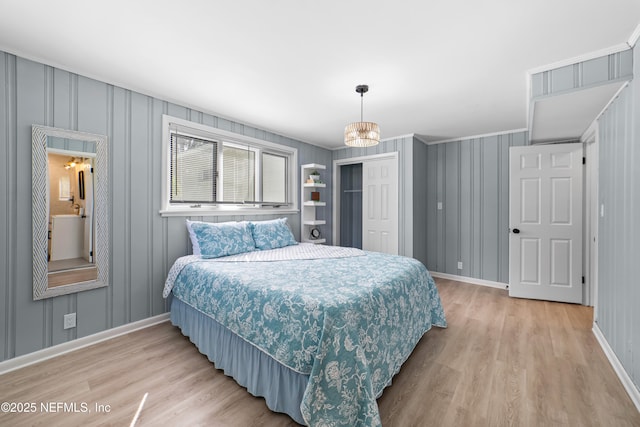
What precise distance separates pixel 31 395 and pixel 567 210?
17.7ft

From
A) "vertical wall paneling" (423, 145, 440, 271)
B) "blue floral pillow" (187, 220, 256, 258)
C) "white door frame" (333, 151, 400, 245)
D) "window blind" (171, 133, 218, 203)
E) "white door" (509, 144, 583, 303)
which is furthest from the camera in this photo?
"white door frame" (333, 151, 400, 245)

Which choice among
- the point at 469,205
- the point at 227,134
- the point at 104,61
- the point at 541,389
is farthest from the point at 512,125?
the point at 104,61

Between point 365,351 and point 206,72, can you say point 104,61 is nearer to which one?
point 206,72

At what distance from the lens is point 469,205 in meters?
4.50

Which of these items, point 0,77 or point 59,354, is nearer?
point 0,77

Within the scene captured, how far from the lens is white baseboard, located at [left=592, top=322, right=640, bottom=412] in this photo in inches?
69.4

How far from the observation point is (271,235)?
3479 mm

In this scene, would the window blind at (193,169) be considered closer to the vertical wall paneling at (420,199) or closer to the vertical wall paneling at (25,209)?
the vertical wall paneling at (25,209)

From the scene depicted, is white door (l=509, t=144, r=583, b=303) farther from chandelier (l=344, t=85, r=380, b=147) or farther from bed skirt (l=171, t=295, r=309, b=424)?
bed skirt (l=171, t=295, r=309, b=424)

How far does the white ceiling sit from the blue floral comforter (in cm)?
168

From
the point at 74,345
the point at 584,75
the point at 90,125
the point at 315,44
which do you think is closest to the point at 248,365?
the point at 74,345

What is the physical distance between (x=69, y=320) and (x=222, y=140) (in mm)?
2333

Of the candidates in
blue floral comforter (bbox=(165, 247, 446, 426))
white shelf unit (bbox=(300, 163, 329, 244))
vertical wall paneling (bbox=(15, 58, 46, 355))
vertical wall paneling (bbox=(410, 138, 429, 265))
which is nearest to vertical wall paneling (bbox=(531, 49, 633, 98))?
blue floral comforter (bbox=(165, 247, 446, 426))

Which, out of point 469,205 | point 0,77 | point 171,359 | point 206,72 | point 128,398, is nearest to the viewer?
point 128,398
